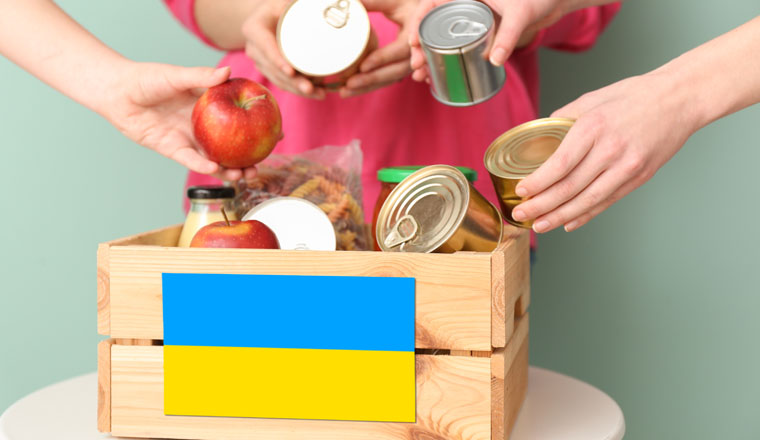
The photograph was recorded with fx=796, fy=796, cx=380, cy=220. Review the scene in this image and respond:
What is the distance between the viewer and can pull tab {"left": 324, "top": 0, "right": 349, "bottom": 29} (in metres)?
1.08

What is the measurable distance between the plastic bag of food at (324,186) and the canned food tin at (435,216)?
0.16m

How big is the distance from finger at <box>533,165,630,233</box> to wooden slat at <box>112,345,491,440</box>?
174mm

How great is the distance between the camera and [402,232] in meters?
0.89

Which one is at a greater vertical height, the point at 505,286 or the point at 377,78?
the point at 377,78

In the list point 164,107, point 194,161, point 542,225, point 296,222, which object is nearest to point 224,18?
point 164,107

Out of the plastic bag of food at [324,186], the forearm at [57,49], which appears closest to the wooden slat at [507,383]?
the plastic bag of food at [324,186]

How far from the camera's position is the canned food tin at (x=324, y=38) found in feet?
3.54

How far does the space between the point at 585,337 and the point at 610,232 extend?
0.79 ft

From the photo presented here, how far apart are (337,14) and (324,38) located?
1.5 inches

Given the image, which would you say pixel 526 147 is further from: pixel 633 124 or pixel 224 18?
pixel 224 18

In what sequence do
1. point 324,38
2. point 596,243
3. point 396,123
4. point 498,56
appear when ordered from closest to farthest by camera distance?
point 498,56
point 324,38
point 396,123
point 596,243

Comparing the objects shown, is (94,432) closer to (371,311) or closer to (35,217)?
(371,311)

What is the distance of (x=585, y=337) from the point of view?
1758 millimetres

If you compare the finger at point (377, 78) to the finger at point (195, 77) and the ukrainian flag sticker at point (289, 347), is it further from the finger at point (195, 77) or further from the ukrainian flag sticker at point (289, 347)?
the ukrainian flag sticker at point (289, 347)
